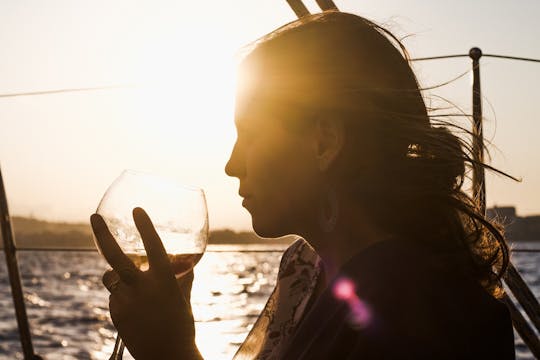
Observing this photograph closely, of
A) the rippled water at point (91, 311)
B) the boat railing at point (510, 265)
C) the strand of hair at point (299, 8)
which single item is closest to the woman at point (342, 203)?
the boat railing at point (510, 265)

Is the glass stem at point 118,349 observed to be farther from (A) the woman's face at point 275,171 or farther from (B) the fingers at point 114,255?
(A) the woman's face at point 275,171

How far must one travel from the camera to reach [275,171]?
1.18 m

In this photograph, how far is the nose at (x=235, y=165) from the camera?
122 centimetres

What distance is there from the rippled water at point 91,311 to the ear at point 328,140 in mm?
4294

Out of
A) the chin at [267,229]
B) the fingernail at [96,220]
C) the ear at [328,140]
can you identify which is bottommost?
the chin at [267,229]

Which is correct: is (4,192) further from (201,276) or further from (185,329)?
(201,276)

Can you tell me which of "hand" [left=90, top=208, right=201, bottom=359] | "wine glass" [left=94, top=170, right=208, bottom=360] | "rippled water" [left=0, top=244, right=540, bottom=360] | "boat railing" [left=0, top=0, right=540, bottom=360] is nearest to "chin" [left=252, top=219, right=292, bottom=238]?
"wine glass" [left=94, top=170, right=208, bottom=360]

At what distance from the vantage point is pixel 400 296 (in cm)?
84

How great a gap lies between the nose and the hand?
27cm

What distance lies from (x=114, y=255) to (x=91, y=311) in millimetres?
27179

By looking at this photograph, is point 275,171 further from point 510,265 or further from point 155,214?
point 510,265

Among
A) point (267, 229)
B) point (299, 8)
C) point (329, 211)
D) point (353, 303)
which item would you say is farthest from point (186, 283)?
point (299, 8)

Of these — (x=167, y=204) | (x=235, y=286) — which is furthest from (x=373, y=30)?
(x=235, y=286)

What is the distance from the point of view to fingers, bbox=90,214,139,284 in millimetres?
963
